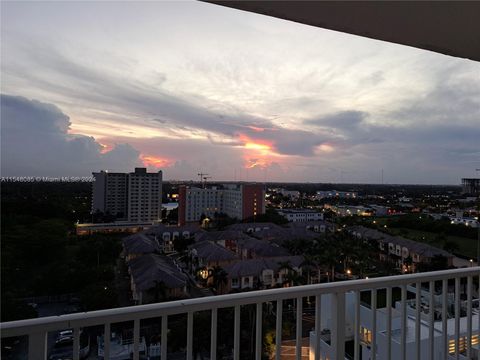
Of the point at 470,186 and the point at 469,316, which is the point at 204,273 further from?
the point at 470,186

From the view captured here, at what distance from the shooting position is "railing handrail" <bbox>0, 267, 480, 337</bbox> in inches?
37.5

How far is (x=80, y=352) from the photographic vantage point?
1.06 metres

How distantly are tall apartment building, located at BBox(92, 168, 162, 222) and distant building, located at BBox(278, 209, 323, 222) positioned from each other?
3.97 feet

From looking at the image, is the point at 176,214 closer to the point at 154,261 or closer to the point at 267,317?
the point at 154,261

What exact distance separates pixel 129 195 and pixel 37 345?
4.63 ft

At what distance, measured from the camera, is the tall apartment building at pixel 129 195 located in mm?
2238

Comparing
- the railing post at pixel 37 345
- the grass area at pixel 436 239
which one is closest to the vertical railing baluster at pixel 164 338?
the railing post at pixel 37 345

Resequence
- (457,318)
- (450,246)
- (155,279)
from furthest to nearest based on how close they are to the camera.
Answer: (450,246) → (155,279) → (457,318)

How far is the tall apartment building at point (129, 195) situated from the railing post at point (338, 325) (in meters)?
1.53

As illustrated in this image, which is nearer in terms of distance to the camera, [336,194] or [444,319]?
[444,319]

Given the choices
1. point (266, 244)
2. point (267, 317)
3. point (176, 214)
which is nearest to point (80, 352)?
point (267, 317)

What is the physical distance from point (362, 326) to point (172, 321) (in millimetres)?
906

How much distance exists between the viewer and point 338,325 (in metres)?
1.34

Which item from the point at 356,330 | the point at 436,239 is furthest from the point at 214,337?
the point at 436,239
